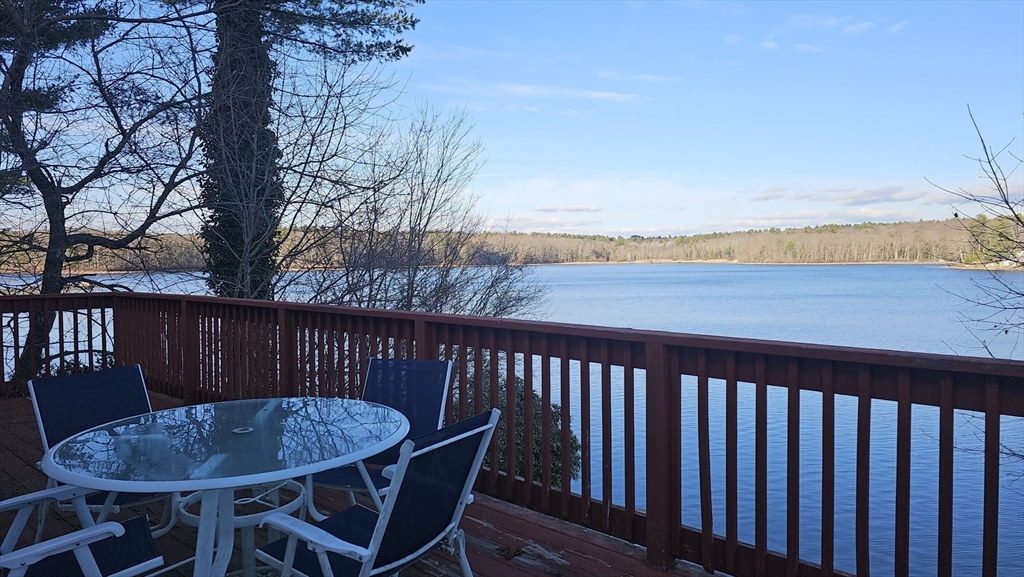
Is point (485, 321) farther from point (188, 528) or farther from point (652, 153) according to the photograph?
point (652, 153)

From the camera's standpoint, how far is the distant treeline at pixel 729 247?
10328mm

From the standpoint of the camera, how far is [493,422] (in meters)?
2.09

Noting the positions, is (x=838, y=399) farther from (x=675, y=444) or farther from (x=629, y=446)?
(x=675, y=444)

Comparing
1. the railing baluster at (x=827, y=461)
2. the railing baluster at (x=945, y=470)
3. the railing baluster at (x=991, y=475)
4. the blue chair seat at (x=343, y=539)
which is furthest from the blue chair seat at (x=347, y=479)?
the railing baluster at (x=991, y=475)

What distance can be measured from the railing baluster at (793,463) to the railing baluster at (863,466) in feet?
0.67

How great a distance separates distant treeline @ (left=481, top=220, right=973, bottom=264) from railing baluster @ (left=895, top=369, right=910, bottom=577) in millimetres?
12733

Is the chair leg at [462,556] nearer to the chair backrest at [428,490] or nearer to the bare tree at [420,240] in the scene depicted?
the chair backrest at [428,490]

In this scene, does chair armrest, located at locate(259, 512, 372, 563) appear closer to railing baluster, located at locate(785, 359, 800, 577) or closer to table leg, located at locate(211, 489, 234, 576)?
table leg, located at locate(211, 489, 234, 576)

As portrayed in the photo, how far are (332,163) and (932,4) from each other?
21332 millimetres

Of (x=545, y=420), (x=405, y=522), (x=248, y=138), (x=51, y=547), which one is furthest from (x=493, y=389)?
(x=248, y=138)

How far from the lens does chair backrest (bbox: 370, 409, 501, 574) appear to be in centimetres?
180

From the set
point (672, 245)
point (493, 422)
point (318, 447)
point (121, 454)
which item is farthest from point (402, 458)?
point (672, 245)

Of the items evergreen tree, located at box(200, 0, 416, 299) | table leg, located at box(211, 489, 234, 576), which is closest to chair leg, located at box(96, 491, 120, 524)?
table leg, located at box(211, 489, 234, 576)

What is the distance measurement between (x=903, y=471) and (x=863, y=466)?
0.43 feet
